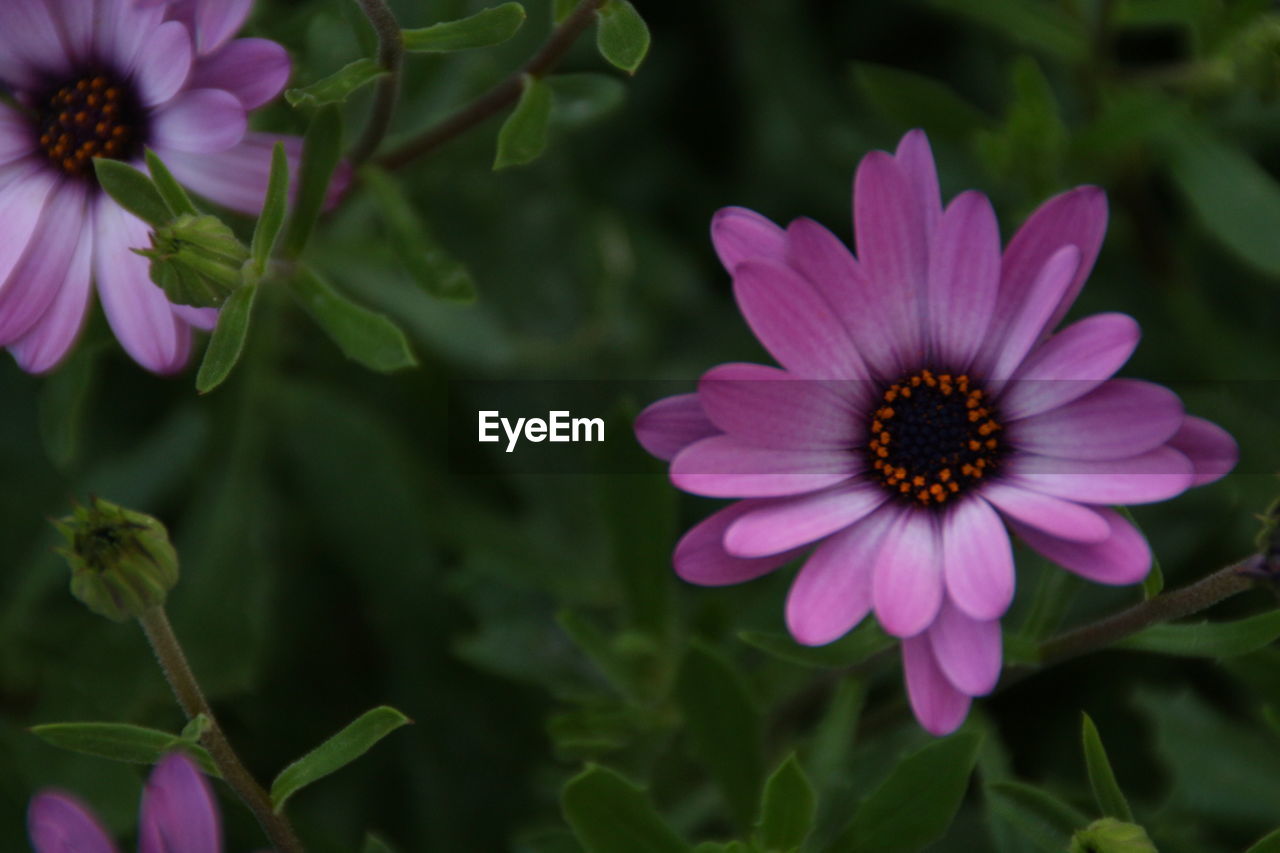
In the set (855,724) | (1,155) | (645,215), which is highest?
(1,155)

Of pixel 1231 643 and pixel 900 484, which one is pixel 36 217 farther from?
pixel 1231 643

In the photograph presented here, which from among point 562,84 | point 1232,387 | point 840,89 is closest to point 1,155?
point 562,84

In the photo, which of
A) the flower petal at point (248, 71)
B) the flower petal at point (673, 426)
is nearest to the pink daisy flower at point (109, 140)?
the flower petal at point (248, 71)

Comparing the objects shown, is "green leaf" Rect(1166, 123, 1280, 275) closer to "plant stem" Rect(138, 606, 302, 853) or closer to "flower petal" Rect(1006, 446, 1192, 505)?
"flower petal" Rect(1006, 446, 1192, 505)

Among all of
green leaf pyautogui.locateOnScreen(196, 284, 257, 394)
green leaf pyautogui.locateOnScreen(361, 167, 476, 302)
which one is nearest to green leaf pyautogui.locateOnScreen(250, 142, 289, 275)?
green leaf pyautogui.locateOnScreen(196, 284, 257, 394)

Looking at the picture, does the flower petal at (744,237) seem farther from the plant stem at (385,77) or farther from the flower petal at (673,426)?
the plant stem at (385,77)

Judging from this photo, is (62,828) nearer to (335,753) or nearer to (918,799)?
(335,753)
